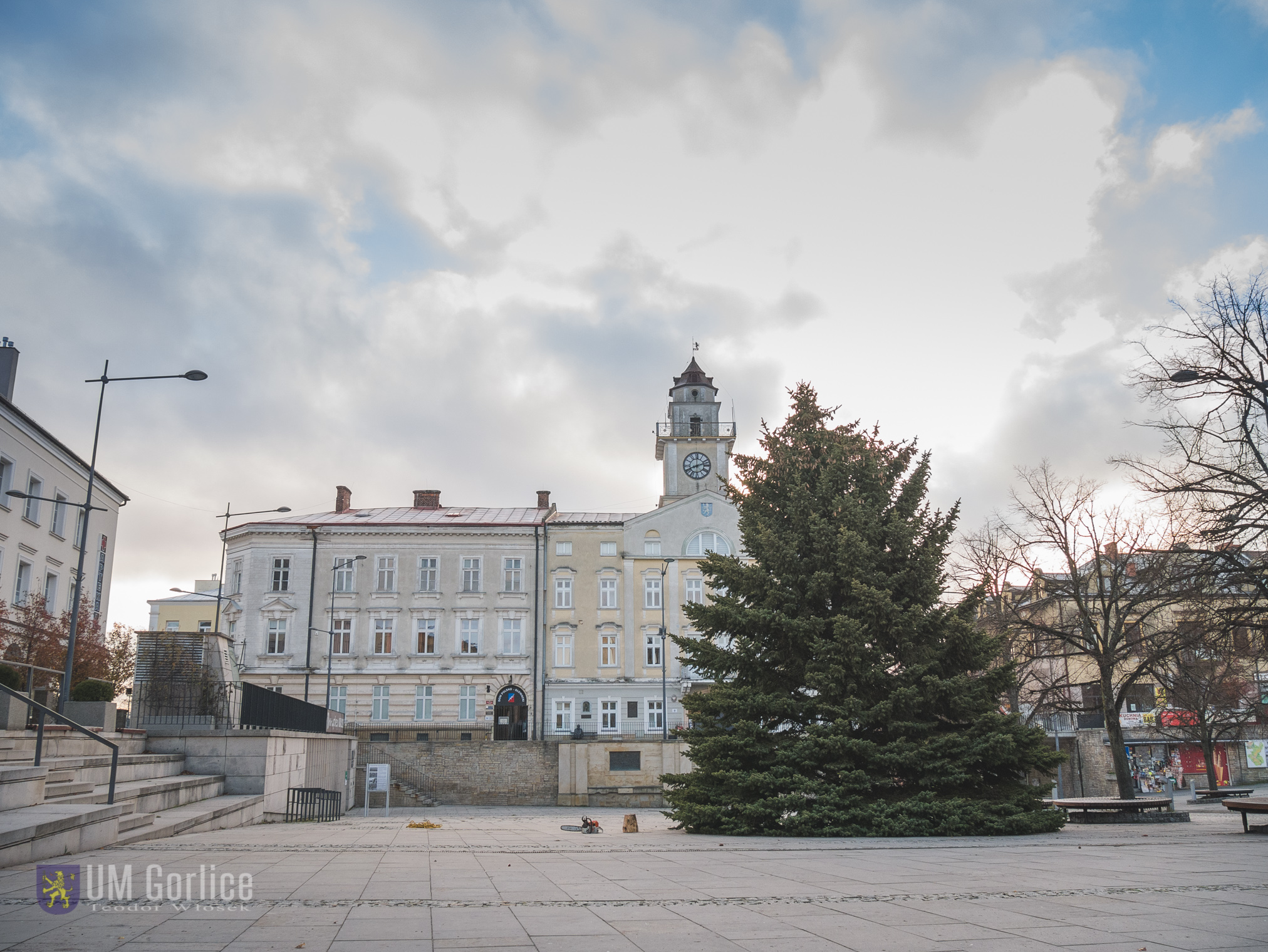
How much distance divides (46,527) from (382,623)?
17.6m

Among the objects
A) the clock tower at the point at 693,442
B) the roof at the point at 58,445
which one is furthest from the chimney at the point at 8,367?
the clock tower at the point at 693,442

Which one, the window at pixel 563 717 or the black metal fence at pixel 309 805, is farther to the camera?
the window at pixel 563 717

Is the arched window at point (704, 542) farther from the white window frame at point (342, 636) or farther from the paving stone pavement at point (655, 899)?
the paving stone pavement at point (655, 899)

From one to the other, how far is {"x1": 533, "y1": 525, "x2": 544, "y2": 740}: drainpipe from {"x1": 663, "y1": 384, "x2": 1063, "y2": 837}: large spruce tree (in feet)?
106

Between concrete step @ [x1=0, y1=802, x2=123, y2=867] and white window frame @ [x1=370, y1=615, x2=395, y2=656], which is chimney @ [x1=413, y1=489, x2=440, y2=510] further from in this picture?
concrete step @ [x1=0, y1=802, x2=123, y2=867]

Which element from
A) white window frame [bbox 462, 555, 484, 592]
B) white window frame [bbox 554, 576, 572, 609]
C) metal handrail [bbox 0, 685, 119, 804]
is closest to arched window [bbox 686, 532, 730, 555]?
white window frame [bbox 554, 576, 572, 609]

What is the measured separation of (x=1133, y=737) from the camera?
47.3 meters

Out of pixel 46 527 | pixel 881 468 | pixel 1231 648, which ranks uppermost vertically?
pixel 46 527

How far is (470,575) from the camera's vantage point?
51344mm

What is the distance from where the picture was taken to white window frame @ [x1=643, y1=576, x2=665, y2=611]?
5069 centimetres

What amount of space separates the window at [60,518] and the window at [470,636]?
19.6 meters

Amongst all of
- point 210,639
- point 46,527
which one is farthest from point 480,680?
point 210,639

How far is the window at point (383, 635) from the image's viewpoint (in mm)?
49719

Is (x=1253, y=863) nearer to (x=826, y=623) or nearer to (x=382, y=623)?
(x=826, y=623)
